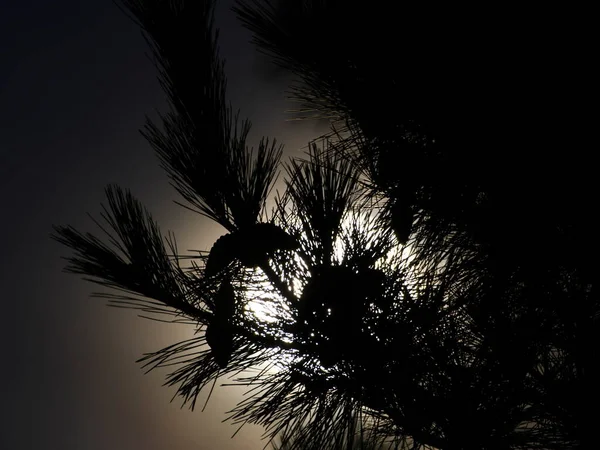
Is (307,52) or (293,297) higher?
(307,52)

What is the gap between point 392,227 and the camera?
0.37 m

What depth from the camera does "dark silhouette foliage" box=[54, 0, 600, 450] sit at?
0.31 metres

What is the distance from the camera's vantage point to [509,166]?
0.32 m

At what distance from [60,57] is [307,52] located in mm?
892

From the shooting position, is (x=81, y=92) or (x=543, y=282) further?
(x=81, y=92)

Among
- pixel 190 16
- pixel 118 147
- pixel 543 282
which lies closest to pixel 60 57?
pixel 118 147

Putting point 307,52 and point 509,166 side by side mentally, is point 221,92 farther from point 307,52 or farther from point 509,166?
point 509,166

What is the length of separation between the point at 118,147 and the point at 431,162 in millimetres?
826

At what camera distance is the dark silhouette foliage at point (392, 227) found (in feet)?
1.02

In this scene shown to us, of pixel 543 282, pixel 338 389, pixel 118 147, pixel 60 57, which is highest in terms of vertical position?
pixel 60 57

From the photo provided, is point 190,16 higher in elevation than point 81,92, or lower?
lower

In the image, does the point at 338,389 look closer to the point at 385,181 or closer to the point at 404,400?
the point at 404,400

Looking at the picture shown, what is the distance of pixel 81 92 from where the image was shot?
1.00 m

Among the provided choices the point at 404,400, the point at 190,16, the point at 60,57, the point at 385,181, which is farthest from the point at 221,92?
the point at 60,57
